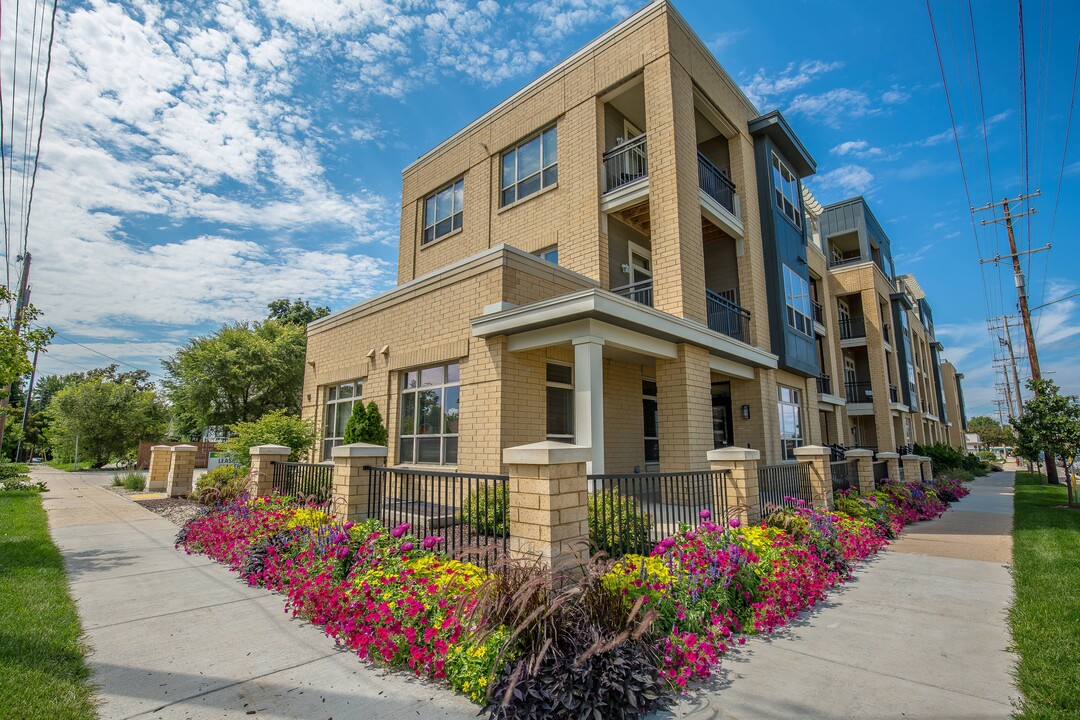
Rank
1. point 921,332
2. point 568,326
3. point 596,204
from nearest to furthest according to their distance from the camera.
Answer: point 568,326
point 596,204
point 921,332

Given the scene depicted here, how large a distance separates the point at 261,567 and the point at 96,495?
1315 cm

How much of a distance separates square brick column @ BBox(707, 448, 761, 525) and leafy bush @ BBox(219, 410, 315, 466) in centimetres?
1051

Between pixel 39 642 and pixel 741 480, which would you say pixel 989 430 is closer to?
pixel 741 480

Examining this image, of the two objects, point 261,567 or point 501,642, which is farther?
point 261,567

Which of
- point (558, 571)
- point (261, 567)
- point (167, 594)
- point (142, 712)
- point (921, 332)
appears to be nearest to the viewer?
point (142, 712)

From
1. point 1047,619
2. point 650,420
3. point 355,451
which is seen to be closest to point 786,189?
point 650,420

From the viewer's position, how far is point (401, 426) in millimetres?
11633

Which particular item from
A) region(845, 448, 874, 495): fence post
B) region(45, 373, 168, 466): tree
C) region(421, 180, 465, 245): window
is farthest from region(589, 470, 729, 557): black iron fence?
region(45, 373, 168, 466): tree

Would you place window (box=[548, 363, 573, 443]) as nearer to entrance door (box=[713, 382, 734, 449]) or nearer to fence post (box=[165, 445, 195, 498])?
entrance door (box=[713, 382, 734, 449])

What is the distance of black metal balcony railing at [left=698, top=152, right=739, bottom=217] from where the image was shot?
13.2 m

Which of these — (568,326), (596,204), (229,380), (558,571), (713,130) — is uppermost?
(713,130)

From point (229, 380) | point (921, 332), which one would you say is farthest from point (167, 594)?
point (921, 332)

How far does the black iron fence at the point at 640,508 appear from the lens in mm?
5371

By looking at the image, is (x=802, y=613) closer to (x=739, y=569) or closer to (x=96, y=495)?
(x=739, y=569)
